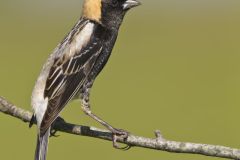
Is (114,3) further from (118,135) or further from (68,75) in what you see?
(118,135)

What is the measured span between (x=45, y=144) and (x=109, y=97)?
9.42m

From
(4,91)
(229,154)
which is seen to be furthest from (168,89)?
(229,154)

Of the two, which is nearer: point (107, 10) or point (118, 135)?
point (118, 135)

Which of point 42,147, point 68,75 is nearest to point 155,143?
point 42,147

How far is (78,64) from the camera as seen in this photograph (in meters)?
6.08

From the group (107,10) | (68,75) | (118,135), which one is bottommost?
(118,135)

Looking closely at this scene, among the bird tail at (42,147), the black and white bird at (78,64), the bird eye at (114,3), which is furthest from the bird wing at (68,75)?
the bird eye at (114,3)

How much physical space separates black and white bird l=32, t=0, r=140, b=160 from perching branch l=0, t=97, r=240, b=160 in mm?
173

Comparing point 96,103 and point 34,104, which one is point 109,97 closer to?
point 96,103

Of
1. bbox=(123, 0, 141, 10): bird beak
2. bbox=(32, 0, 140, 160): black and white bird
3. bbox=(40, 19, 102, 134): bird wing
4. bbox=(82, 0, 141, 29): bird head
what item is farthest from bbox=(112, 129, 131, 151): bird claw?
bbox=(123, 0, 141, 10): bird beak

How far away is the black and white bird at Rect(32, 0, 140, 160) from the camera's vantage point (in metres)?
5.74

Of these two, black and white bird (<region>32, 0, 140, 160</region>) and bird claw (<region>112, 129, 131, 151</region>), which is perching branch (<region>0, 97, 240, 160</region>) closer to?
bird claw (<region>112, 129, 131, 151</region>)

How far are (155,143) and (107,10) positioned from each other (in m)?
1.55

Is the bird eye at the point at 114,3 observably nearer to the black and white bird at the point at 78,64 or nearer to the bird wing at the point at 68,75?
the black and white bird at the point at 78,64
